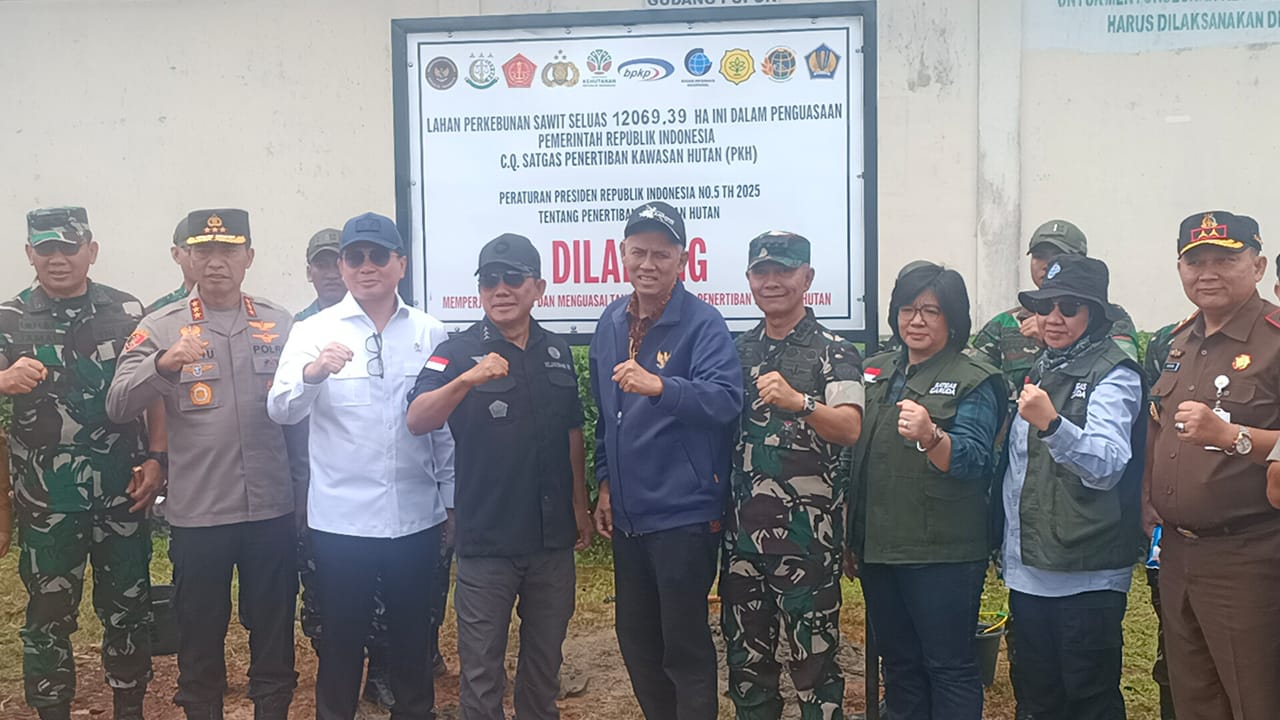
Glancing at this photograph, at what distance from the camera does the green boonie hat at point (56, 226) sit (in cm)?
453

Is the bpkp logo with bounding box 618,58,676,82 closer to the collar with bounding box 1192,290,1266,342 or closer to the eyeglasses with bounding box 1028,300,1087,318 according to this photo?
the eyeglasses with bounding box 1028,300,1087,318

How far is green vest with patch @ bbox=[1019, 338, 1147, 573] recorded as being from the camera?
3574mm

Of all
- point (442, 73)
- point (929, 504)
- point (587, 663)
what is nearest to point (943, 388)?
point (929, 504)

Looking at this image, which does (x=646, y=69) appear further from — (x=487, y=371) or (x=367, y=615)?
(x=367, y=615)

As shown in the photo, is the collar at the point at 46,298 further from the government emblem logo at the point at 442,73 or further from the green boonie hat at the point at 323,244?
the government emblem logo at the point at 442,73

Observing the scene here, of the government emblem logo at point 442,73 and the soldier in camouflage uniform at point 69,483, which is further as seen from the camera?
the government emblem logo at point 442,73

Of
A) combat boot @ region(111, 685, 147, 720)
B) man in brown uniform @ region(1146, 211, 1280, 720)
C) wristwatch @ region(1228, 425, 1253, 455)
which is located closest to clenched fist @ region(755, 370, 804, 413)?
man in brown uniform @ region(1146, 211, 1280, 720)

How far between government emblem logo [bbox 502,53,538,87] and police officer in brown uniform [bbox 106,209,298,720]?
1.31m

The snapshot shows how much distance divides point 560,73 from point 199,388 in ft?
6.43

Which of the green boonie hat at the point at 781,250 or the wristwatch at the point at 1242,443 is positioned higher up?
the green boonie hat at the point at 781,250

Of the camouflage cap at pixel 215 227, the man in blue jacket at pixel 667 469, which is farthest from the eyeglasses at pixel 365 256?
the man in blue jacket at pixel 667 469

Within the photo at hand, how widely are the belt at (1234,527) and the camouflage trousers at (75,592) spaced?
411 centimetres

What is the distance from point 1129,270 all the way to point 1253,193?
1.18 m

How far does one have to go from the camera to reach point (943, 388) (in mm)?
3748
